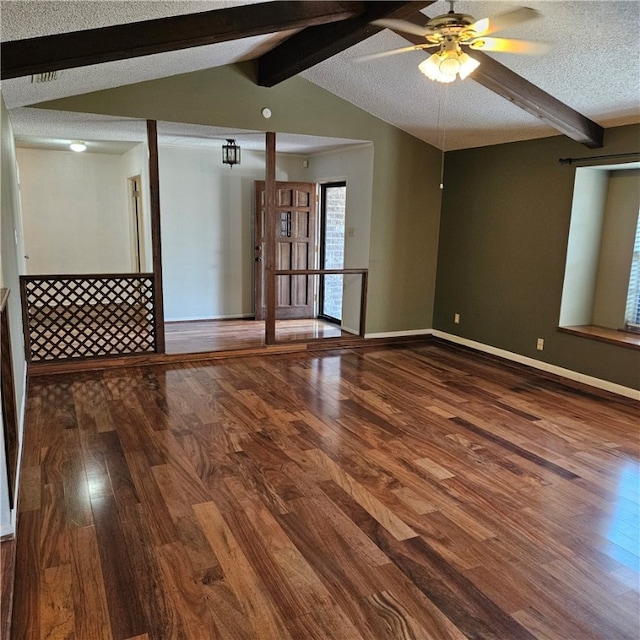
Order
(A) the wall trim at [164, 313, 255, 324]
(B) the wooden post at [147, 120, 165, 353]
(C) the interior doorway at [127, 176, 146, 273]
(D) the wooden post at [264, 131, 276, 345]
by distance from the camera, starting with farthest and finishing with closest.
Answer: (C) the interior doorway at [127, 176, 146, 273] → (A) the wall trim at [164, 313, 255, 324] → (D) the wooden post at [264, 131, 276, 345] → (B) the wooden post at [147, 120, 165, 353]

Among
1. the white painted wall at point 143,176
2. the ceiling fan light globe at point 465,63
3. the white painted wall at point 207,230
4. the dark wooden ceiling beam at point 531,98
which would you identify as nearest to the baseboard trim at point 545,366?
the dark wooden ceiling beam at point 531,98

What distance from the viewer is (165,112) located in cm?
503

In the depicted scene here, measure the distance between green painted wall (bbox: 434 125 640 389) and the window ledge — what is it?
0.20 ft

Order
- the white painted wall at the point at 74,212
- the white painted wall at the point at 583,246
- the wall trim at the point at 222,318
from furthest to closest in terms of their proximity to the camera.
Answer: the white painted wall at the point at 74,212 → the wall trim at the point at 222,318 → the white painted wall at the point at 583,246

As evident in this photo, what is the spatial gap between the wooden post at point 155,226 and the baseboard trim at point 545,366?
3.50 m

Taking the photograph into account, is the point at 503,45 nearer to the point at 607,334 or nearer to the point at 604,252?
the point at 604,252

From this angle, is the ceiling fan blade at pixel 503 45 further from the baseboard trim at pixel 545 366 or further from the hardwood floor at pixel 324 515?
the baseboard trim at pixel 545 366

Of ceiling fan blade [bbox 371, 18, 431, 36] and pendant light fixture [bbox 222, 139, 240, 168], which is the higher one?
ceiling fan blade [bbox 371, 18, 431, 36]

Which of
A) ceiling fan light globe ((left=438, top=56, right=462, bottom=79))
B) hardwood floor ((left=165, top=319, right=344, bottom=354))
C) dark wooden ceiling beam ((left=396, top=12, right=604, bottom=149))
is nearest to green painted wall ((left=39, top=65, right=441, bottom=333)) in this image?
hardwood floor ((left=165, top=319, right=344, bottom=354))

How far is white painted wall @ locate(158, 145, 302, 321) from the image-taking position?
7.13 metres

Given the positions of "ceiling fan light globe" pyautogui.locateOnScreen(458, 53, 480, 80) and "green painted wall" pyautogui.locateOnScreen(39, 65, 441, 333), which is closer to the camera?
"ceiling fan light globe" pyautogui.locateOnScreen(458, 53, 480, 80)

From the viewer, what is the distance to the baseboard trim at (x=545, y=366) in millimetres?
4607

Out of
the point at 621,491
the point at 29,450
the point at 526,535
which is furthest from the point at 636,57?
the point at 29,450

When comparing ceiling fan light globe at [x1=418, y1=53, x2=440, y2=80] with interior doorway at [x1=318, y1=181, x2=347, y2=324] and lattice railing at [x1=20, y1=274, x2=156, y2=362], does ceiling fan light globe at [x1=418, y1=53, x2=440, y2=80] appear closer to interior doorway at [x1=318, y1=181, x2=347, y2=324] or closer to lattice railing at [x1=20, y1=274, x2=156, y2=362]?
lattice railing at [x1=20, y1=274, x2=156, y2=362]
